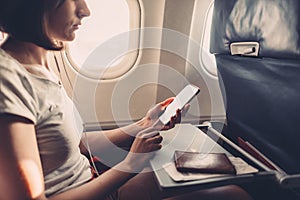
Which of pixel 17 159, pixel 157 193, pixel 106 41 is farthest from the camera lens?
pixel 106 41

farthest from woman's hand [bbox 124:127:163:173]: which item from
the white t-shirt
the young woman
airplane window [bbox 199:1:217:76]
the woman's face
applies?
airplane window [bbox 199:1:217:76]

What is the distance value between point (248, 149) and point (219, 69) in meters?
0.37

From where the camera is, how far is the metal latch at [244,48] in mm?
1114

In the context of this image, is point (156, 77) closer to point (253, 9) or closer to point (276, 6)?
point (253, 9)

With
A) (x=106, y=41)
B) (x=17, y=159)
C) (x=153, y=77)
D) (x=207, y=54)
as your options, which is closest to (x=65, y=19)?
(x=17, y=159)

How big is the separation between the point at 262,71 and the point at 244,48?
4.2 inches

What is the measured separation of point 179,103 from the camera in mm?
1297

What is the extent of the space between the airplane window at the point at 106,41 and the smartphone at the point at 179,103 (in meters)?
0.70

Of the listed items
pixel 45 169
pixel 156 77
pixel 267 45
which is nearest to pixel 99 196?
pixel 45 169

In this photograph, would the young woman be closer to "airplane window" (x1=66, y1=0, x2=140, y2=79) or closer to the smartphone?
the smartphone

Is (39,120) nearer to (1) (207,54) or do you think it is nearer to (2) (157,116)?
(2) (157,116)

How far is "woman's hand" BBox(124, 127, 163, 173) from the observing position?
1021 millimetres

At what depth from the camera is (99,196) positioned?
3.09 feet

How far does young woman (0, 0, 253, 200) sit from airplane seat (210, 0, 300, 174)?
425 mm
